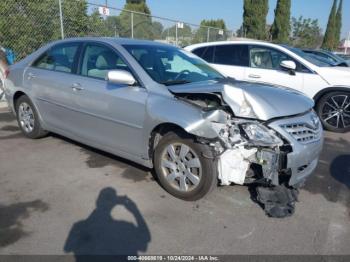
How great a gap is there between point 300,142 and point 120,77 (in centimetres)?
199

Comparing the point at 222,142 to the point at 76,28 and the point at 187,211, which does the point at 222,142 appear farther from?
the point at 76,28

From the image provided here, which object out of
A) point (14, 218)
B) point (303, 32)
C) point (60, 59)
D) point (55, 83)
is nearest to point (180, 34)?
point (60, 59)

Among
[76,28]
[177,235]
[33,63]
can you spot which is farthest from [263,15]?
[177,235]

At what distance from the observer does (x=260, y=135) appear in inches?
126

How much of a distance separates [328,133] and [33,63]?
5.53 metres

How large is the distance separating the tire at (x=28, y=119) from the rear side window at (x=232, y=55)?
4.30 m

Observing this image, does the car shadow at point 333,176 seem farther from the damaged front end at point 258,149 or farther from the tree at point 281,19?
the tree at point 281,19

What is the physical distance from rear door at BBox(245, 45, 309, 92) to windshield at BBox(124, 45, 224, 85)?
2.52 metres

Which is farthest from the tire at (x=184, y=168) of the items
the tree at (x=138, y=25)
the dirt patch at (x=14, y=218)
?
the tree at (x=138, y=25)

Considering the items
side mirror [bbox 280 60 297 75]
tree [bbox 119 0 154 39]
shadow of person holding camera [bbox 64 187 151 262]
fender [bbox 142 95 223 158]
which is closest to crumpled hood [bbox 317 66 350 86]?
side mirror [bbox 280 60 297 75]

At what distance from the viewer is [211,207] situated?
3.48 meters

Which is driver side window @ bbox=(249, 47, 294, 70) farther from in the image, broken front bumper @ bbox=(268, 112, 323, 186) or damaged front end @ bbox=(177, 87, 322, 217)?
damaged front end @ bbox=(177, 87, 322, 217)

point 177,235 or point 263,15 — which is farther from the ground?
point 263,15

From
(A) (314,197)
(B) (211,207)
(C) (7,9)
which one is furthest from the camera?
(C) (7,9)
